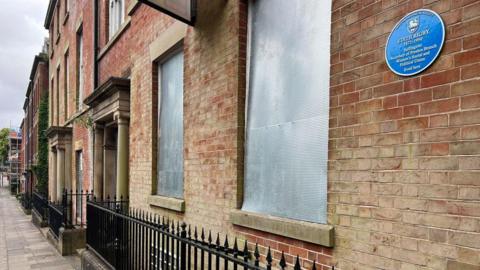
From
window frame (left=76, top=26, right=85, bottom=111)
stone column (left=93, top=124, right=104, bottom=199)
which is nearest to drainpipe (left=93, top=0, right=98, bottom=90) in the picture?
stone column (left=93, top=124, right=104, bottom=199)

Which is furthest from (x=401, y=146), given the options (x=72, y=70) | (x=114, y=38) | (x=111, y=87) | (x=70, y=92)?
(x=70, y=92)

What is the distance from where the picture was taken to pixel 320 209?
2.95 meters

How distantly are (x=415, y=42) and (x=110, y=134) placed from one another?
8.52m

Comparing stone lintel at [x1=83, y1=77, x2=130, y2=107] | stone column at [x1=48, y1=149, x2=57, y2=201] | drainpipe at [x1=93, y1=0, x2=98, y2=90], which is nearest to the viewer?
stone lintel at [x1=83, y1=77, x2=130, y2=107]

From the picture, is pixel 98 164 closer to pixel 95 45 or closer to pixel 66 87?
pixel 95 45

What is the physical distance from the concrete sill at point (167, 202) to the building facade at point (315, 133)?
0.03 metres

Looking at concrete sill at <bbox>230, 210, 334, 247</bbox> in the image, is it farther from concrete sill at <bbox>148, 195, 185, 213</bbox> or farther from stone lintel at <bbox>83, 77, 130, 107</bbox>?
stone lintel at <bbox>83, 77, 130, 107</bbox>

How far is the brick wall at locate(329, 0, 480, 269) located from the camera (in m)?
1.96

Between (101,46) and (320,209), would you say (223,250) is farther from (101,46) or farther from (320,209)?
(101,46)

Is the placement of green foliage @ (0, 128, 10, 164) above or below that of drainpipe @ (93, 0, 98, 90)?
below

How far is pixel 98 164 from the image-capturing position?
382 inches

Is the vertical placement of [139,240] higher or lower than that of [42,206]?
higher

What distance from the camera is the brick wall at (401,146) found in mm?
1960

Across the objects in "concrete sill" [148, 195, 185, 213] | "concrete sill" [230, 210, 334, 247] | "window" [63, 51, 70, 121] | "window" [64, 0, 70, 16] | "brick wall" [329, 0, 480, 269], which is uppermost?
"window" [64, 0, 70, 16]
